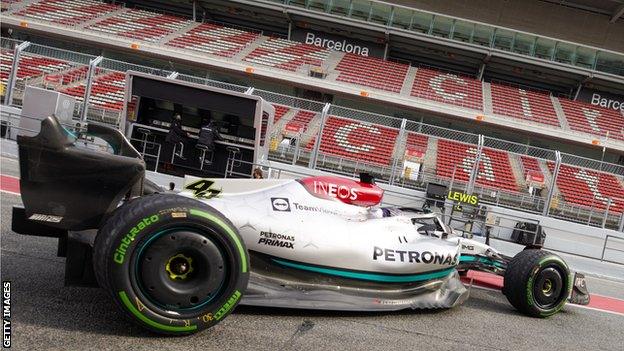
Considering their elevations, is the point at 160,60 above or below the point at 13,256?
above

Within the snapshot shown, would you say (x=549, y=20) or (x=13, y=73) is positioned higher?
(x=549, y=20)

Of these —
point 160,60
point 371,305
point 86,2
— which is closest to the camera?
point 371,305

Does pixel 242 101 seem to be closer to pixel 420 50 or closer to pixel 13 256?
pixel 13 256

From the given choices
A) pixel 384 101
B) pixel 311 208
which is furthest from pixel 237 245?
pixel 384 101

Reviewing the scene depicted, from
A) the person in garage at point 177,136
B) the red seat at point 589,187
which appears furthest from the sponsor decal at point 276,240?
the red seat at point 589,187

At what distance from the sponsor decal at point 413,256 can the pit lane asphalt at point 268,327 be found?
48 cm

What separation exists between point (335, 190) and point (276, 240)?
798mm

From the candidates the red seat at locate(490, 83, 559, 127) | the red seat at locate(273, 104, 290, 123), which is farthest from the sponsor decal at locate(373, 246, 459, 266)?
the red seat at locate(490, 83, 559, 127)

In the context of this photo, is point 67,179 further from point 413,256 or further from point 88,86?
point 88,86

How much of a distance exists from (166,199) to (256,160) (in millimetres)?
6717

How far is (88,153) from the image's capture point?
2.96 meters

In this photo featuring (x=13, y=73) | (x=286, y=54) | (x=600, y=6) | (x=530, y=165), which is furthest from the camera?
(x=600, y=6)

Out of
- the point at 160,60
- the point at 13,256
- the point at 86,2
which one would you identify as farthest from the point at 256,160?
the point at 86,2

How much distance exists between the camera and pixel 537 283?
496 centimetres
